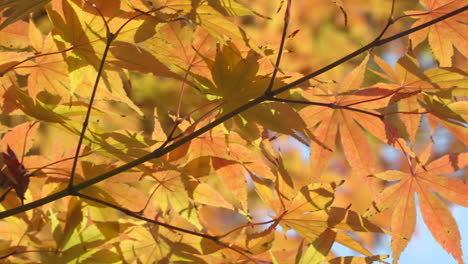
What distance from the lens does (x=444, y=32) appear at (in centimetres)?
71

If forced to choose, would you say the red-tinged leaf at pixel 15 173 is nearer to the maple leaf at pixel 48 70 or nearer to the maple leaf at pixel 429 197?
the maple leaf at pixel 48 70

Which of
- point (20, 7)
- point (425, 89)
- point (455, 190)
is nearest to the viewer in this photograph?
point (20, 7)

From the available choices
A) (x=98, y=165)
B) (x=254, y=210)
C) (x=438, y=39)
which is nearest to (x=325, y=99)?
(x=438, y=39)

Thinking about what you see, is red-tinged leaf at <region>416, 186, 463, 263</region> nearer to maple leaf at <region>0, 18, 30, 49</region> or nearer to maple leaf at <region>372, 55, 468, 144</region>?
maple leaf at <region>372, 55, 468, 144</region>

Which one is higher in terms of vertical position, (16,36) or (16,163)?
(16,36)

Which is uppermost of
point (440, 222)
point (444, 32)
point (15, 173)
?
point (444, 32)

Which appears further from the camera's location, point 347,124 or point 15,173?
point 347,124

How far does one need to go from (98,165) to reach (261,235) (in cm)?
23

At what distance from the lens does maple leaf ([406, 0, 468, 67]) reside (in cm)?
68

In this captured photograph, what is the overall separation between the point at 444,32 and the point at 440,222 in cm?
29

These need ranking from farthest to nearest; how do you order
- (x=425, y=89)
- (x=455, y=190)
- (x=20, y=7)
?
(x=455, y=190) → (x=425, y=89) → (x=20, y=7)

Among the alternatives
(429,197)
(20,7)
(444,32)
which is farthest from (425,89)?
(20,7)

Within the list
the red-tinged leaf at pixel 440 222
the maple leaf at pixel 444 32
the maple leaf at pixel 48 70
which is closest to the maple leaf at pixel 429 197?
the red-tinged leaf at pixel 440 222

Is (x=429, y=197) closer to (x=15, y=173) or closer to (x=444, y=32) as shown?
(x=444, y=32)
